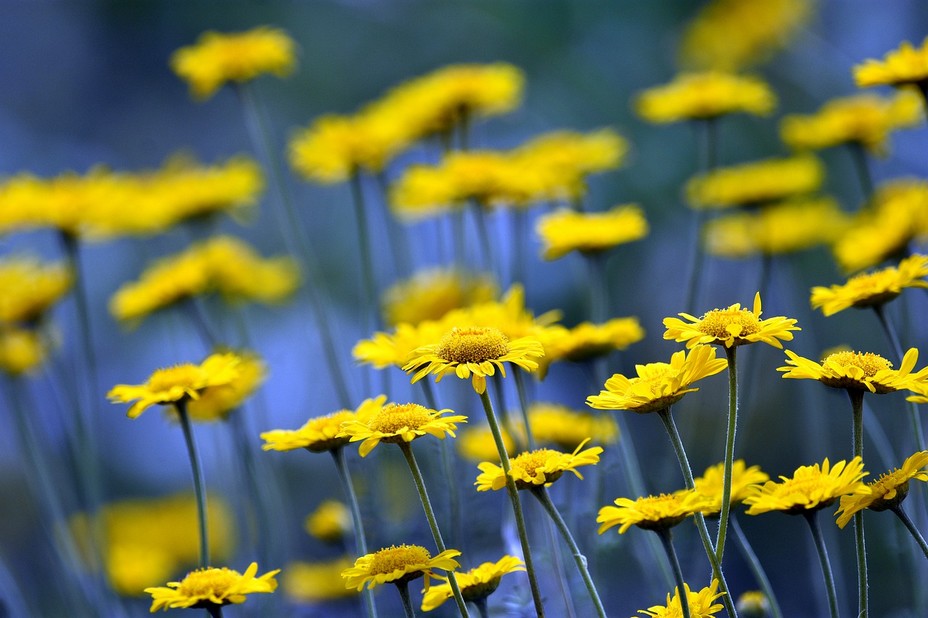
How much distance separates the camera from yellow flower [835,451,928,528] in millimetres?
979

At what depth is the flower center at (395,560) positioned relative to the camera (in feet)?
3.27

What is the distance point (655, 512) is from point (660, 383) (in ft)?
0.43

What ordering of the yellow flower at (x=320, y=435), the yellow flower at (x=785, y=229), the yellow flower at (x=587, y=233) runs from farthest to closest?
the yellow flower at (x=785, y=229), the yellow flower at (x=587, y=233), the yellow flower at (x=320, y=435)

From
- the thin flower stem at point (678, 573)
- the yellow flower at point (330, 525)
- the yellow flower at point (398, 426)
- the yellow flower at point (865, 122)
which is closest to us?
the thin flower stem at point (678, 573)

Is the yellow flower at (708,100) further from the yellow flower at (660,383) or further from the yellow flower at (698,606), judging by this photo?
the yellow flower at (698,606)

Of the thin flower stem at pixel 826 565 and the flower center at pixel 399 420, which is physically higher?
the flower center at pixel 399 420

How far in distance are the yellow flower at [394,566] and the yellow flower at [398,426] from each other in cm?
11

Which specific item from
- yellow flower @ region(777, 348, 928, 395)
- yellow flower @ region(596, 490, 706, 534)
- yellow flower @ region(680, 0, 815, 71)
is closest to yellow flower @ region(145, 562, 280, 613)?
yellow flower @ region(596, 490, 706, 534)

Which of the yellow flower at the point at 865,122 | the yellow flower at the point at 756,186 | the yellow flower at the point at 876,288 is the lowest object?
the yellow flower at the point at 876,288

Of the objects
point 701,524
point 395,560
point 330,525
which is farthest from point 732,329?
point 330,525

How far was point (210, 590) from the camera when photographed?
102 centimetres

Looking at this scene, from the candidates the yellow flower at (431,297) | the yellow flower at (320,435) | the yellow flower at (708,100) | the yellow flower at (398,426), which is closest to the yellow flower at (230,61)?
the yellow flower at (431,297)

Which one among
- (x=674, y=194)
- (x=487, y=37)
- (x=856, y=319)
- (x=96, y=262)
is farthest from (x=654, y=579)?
(x=96, y=262)

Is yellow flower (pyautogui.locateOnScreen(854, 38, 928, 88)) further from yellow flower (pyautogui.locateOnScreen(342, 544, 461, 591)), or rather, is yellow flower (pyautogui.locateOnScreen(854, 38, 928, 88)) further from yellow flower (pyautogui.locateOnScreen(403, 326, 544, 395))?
yellow flower (pyautogui.locateOnScreen(342, 544, 461, 591))
